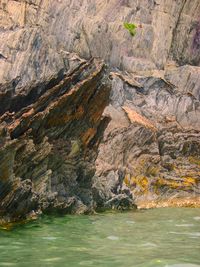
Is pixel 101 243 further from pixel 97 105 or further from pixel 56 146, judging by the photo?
pixel 97 105

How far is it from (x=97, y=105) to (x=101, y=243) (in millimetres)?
9229

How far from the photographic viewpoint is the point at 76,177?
18719 mm

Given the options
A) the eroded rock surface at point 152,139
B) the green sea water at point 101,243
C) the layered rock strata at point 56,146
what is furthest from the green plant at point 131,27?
the green sea water at point 101,243

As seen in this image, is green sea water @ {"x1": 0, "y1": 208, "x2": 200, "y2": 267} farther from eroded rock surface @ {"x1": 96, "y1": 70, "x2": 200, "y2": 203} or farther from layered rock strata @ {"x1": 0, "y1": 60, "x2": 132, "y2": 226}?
eroded rock surface @ {"x1": 96, "y1": 70, "x2": 200, "y2": 203}

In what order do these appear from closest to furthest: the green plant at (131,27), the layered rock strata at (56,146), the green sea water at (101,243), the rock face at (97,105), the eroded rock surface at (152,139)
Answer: the green sea water at (101,243) → the layered rock strata at (56,146) → the rock face at (97,105) → the eroded rock surface at (152,139) → the green plant at (131,27)

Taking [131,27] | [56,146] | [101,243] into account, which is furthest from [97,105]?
[131,27]

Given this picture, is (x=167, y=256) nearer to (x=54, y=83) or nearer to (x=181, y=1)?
(x=54, y=83)

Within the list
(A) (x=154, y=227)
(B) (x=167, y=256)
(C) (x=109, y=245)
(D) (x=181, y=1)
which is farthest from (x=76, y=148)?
(D) (x=181, y=1)

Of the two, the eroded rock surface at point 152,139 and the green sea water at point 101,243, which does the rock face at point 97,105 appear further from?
the green sea water at point 101,243

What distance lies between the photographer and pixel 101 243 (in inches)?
436

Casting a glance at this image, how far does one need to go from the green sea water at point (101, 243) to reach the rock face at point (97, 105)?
79.1 inches

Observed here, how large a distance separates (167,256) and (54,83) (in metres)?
9.74

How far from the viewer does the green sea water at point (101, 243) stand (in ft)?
29.4

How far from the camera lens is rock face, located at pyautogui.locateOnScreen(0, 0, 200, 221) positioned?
52.5 feet
